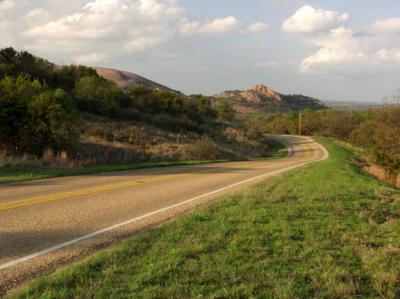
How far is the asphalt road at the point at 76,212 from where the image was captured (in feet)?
18.4

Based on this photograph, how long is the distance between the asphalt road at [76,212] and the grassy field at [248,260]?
0.61 m

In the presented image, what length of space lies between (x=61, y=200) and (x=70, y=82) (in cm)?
4026

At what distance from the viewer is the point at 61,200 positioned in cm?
977

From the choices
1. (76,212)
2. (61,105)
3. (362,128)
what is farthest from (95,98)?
(76,212)

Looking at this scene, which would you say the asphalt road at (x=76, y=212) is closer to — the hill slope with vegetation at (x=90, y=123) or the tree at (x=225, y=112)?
the hill slope with vegetation at (x=90, y=123)

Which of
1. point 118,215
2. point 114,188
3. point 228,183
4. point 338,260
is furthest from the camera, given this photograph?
point 228,183

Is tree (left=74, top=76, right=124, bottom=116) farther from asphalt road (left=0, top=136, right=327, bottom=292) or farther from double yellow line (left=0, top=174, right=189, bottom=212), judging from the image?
double yellow line (left=0, top=174, right=189, bottom=212)

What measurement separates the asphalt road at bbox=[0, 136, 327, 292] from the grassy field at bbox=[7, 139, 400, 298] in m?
0.61

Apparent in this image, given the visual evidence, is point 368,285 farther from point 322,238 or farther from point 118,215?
point 118,215

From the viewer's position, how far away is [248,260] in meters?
5.38

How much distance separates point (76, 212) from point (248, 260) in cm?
449

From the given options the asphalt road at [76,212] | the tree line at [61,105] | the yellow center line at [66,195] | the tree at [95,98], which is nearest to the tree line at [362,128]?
the asphalt road at [76,212]

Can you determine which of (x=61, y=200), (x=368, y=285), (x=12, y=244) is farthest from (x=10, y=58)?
(x=368, y=285)

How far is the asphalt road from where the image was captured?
18.4 feet
